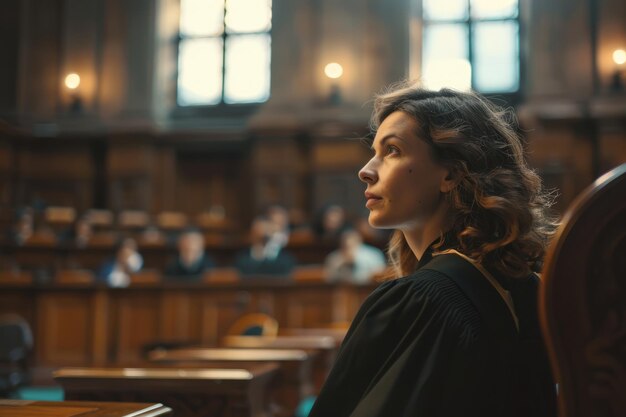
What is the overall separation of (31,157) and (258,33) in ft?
14.7

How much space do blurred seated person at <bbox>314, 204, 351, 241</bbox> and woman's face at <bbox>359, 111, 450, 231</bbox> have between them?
8.68 meters

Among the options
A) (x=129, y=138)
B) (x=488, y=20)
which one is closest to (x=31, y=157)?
(x=129, y=138)

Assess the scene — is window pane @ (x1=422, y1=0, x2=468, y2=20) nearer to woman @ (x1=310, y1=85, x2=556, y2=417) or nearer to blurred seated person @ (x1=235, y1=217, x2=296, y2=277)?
blurred seated person @ (x1=235, y1=217, x2=296, y2=277)

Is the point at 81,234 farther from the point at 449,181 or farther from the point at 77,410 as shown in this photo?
the point at 449,181

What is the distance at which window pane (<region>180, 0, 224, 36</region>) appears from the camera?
45.1 ft

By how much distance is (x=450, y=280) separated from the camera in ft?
4.45

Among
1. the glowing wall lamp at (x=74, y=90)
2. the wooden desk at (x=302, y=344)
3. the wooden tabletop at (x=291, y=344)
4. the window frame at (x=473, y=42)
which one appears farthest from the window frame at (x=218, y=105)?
the wooden tabletop at (x=291, y=344)

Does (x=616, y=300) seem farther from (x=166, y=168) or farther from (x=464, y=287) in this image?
(x=166, y=168)

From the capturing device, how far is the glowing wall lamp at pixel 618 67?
36.8 feet

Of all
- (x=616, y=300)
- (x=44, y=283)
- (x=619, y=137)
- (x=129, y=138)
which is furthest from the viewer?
(x=129, y=138)

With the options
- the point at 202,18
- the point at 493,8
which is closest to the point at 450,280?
the point at 493,8

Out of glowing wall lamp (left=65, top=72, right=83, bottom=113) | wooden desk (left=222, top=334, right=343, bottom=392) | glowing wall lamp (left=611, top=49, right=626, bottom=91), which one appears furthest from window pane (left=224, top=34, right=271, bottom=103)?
wooden desk (left=222, top=334, right=343, bottom=392)

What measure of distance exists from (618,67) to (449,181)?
10712mm

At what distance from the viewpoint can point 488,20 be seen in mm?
12680
